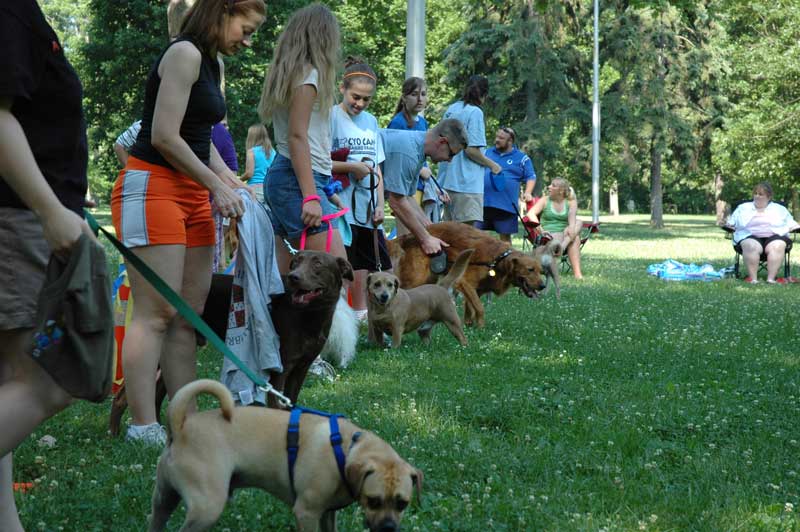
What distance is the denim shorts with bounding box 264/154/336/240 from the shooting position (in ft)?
18.6

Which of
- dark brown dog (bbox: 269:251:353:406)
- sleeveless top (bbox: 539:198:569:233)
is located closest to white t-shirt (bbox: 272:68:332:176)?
dark brown dog (bbox: 269:251:353:406)

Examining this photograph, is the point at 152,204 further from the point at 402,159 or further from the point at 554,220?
the point at 554,220

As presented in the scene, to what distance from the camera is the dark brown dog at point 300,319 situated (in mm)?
5129

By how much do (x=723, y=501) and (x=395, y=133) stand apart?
4.89 meters

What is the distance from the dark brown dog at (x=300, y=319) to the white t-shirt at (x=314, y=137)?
87 centimetres

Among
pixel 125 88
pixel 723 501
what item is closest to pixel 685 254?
pixel 125 88

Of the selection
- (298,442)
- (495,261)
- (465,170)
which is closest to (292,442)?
(298,442)

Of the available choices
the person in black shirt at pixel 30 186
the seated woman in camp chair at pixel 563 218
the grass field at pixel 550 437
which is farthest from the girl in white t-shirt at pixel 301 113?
the seated woman in camp chair at pixel 563 218

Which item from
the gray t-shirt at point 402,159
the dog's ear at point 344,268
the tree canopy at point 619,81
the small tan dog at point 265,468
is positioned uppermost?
the tree canopy at point 619,81

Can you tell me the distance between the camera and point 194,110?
14.7 feet

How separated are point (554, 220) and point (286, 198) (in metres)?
11.9

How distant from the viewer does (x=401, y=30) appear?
40.2 m

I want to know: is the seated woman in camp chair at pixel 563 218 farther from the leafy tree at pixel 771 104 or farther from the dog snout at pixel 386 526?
the leafy tree at pixel 771 104

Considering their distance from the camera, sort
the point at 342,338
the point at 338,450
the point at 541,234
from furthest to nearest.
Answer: the point at 541,234 < the point at 342,338 < the point at 338,450
